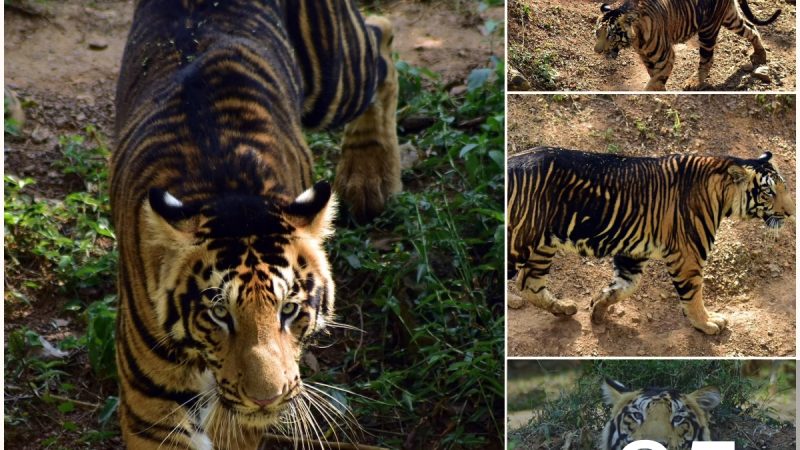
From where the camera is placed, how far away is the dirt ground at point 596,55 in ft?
10.9

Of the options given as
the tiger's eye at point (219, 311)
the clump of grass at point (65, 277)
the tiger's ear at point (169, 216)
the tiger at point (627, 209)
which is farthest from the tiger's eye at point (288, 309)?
the clump of grass at point (65, 277)

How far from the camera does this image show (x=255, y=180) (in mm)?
2910

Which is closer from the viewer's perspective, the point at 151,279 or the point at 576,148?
the point at 151,279

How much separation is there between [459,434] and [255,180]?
1.24m

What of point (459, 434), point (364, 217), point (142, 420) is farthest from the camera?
point (364, 217)

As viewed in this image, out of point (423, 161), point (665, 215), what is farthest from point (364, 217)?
point (665, 215)

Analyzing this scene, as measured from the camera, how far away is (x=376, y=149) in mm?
4703

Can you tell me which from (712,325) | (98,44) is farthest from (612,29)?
(98,44)

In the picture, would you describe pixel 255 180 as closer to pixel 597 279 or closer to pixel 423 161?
pixel 597 279

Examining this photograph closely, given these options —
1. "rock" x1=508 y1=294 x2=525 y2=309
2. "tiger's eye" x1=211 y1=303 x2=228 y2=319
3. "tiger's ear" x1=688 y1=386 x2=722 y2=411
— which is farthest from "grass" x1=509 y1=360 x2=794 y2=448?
"tiger's eye" x1=211 y1=303 x2=228 y2=319

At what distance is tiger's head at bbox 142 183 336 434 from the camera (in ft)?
8.72

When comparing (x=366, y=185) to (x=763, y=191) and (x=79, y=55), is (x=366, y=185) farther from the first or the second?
(x=79, y=55)

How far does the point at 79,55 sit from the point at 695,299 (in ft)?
11.3

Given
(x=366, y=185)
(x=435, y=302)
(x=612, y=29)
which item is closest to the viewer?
(x=612, y=29)
